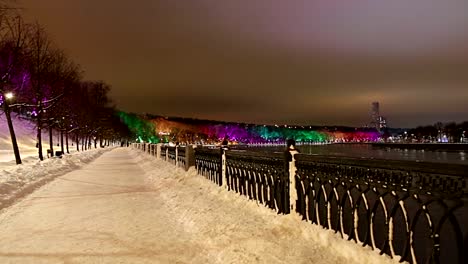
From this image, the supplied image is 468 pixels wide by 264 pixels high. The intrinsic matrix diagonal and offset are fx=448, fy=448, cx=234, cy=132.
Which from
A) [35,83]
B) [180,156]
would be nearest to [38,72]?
[35,83]

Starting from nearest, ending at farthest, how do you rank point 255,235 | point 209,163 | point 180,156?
point 255,235 < point 209,163 < point 180,156

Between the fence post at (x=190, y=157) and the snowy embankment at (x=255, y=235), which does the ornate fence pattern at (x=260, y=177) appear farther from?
the fence post at (x=190, y=157)

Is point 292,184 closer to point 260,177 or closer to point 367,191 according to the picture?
point 260,177

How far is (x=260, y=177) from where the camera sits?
382 inches

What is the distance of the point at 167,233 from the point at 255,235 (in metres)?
1.90

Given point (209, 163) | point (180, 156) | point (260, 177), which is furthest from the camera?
point (180, 156)

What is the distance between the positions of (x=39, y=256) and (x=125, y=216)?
3497 mm

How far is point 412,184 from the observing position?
184 inches

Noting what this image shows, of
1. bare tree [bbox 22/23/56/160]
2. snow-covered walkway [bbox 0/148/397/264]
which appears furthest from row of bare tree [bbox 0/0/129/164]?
snow-covered walkway [bbox 0/148/397/264]

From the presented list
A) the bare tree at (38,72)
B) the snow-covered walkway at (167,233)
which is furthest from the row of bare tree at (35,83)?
the snow-covered walkway at (167,233)

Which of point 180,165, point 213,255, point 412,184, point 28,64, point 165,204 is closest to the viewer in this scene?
point 412,184

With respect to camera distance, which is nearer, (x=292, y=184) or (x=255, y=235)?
(x=255, y=235)

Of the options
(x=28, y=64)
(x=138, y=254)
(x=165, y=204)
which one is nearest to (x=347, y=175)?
(x=138, y=254)

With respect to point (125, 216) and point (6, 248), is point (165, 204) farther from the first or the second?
point (6, 248)
